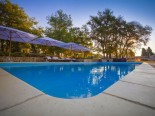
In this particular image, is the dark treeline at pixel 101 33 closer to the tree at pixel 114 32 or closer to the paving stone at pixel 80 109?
the tree at pixel 114 32

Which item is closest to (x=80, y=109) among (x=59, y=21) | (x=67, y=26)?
(x=59, y=21)

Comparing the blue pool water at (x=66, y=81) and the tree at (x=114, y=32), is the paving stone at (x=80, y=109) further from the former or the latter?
the tree at (x=114, y=32)

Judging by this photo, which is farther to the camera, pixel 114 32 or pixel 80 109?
pixel 114 32

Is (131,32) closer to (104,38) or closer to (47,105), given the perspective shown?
(104,38)

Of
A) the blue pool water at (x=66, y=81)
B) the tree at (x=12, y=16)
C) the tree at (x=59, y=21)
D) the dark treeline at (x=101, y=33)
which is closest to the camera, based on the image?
the blue pool water at (x=66, y=81)

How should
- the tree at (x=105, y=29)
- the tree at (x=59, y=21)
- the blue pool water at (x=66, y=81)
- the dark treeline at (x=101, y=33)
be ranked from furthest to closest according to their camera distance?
the tree at (x=59, y=21) → the tree at (x=105, y=29) → the dark treeline at (x=101, y=33) → the blue pool water at (x=66, y=81)

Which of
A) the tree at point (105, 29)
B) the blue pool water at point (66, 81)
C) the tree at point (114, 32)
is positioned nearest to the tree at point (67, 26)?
the tree at point (114, 32)

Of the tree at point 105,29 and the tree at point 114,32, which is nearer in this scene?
the tree at point 105,29

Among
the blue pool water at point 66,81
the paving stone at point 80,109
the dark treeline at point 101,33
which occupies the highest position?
the dark treeline at point 101,33

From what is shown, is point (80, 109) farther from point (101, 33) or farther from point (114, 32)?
point (114, 32)

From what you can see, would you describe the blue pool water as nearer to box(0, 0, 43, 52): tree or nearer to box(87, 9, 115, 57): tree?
box(0, 0, 43, 52): tree

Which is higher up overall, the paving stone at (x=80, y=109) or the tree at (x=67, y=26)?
the tree at (x=67, y=26)

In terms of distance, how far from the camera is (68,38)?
21938mm

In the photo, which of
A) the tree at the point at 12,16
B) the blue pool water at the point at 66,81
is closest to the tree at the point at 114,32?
the tree at the point at 12,16
